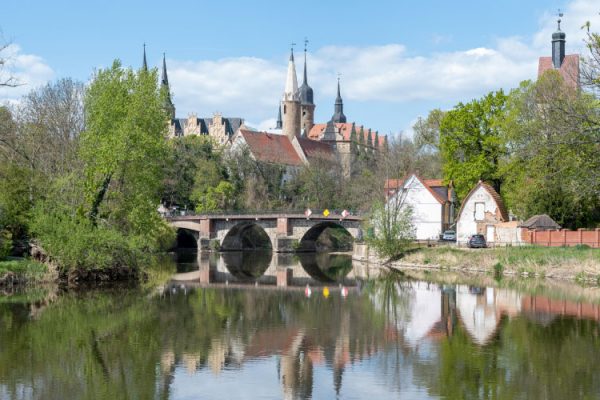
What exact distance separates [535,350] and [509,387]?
444 cm

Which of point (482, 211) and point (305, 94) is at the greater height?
point (305, 94)

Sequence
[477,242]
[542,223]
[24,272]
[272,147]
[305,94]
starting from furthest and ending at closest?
1. [305,94]
2. [272,147]
3. [477,242]
4. [542,223]
5. [24,272]

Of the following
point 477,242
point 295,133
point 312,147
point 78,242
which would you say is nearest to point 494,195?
point 477,242

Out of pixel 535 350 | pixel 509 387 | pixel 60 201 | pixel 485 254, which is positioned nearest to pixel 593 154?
pixel 535 350

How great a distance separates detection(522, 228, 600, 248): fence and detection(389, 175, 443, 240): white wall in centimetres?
1417

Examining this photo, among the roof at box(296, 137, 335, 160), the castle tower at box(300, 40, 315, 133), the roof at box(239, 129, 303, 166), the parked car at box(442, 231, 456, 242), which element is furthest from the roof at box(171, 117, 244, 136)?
the parked car at box(442, 231, 456, 242)

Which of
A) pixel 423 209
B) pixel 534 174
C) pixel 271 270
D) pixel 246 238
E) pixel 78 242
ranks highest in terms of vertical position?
pixel 534 174

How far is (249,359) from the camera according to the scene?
64.6ft

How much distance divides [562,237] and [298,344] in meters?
26.2

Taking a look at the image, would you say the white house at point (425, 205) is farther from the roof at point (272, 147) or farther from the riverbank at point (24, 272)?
the roof at point (272, 147)

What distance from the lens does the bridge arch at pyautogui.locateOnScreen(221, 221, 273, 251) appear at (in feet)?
246

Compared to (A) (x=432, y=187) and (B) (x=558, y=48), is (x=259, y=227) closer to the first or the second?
(A) (x=432, y=187)

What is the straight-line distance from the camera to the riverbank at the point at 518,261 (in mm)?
39156

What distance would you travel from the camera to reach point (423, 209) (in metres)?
61.0
